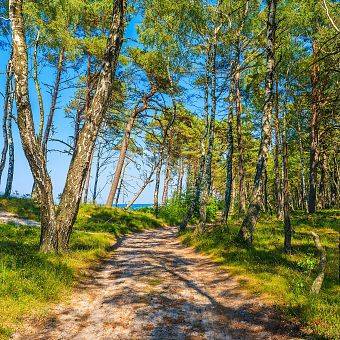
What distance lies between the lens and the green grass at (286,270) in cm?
700

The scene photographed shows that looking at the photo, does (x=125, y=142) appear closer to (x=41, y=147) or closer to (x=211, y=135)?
(x=211, y=135)

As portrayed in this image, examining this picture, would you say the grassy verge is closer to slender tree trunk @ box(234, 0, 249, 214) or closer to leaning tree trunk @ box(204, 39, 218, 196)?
leaning tree trunk @ box(204, 39, 218, 196)

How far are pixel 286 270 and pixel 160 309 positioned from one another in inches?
160

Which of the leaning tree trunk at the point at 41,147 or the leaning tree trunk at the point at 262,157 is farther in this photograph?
the leaning tree trunk at the point at 262,157

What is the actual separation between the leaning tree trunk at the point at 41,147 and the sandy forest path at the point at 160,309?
183cm

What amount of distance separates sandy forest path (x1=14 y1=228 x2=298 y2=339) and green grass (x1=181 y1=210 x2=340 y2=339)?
0.45 m

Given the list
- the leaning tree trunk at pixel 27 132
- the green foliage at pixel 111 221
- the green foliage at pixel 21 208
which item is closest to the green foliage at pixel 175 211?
the green foliage at pixel 111 221

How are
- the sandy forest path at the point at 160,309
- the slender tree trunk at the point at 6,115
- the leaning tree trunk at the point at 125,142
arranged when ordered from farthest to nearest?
the leaning tree trunk at the point at 125,142 < the slender tree trunk at the point at 6,115 < the sandy forest path at the point at 160,309

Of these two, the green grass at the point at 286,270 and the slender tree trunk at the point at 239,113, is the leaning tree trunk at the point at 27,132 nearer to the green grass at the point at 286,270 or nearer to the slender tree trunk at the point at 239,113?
the green grass at the point at 286,270

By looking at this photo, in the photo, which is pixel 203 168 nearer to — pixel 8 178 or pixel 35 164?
pixel 35 164

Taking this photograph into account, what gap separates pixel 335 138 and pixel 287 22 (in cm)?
1665

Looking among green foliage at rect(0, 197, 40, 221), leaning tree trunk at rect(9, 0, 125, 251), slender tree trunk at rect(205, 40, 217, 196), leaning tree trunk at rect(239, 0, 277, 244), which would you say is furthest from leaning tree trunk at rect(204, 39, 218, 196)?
green foliage at rect(0, 197, 40, 221)

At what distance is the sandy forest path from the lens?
6.62 metres

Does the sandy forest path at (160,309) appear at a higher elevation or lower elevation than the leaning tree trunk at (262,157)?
lower
